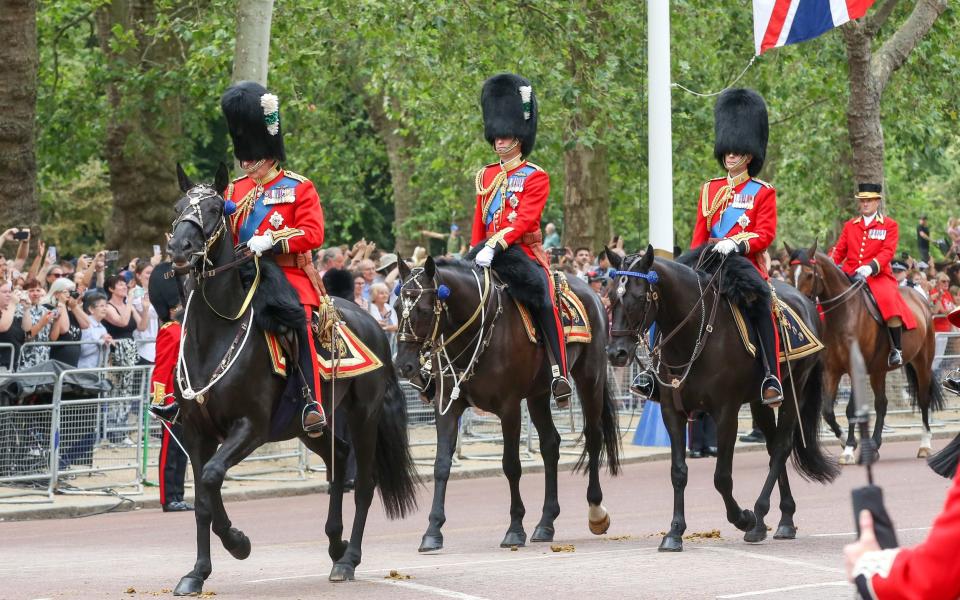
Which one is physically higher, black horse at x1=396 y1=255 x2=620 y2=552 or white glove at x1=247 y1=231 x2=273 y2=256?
white glove at x1=247 y1=231 x2=273 y2=256

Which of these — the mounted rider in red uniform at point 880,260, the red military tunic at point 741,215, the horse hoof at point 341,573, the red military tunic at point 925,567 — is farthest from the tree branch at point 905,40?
the red military tunic at point 925,567

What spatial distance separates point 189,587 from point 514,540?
9.98 ft

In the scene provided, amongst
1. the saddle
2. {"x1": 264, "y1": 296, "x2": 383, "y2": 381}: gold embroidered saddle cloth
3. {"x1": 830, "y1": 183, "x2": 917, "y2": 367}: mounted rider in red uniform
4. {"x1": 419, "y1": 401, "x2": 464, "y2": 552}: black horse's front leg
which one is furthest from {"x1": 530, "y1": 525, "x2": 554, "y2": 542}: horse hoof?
{"x1": 830, "y1": 183, "x2": 917, "y2": 367}: mounted rider in red uniform

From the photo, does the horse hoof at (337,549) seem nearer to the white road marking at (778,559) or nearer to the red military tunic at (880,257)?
the white road marking at (778,559)

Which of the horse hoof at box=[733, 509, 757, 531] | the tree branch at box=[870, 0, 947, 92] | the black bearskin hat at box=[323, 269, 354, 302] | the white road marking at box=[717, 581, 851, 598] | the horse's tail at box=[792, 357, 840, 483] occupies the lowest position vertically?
the white road marking at box=[717, 581, 851, 598]

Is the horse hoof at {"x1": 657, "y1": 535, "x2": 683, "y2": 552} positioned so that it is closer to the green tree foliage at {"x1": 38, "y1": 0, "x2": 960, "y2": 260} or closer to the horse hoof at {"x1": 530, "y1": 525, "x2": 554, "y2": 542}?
the horse hoof at {"x1": 530, "y1": 525, "x2": 554, "y2": 542}

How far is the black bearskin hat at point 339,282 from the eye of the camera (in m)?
13.0

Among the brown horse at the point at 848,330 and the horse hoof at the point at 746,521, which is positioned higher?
the brown horse at the point at 848,330

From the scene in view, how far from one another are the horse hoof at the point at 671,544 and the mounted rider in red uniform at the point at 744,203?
142 cm

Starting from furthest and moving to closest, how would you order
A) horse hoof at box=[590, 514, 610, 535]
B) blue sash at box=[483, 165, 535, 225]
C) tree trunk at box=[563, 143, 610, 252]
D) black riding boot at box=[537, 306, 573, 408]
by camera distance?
tree trunk at box=[563, 143, 610, 252] < blue sash at box=[483, 165, 535, 225] < horse hoof at box=[590, 514, 610, 535] < black riding boot at box=[537, 306, 573, 408]

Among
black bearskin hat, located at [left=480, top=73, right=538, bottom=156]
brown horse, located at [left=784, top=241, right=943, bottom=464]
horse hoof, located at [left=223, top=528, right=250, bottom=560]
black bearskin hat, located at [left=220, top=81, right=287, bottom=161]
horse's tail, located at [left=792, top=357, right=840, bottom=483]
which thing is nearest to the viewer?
horse hoof, located at [left=223, top=528, right=250, bottom=560]

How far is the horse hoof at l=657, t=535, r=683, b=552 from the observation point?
1061 centimetres

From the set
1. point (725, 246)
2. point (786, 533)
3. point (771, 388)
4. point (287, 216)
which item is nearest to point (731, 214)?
point (725, 246)

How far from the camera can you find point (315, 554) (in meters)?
11.2
